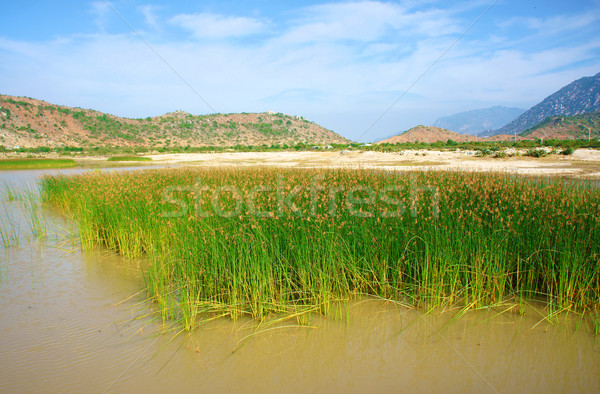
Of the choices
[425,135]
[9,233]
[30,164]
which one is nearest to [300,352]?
[9,233]

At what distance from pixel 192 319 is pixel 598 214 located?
→ 195 inches

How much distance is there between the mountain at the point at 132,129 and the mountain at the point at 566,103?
67172 mm

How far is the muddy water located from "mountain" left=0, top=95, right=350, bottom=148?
212 ft

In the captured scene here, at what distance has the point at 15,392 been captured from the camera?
2.94 m

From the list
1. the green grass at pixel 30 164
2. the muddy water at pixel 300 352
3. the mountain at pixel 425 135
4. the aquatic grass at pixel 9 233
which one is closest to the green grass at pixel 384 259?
the muddy water at pixel 300 352

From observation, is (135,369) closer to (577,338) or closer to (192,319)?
(192,319)

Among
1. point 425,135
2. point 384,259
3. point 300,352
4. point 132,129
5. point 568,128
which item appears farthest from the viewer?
point 132,129

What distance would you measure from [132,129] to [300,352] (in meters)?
80.9

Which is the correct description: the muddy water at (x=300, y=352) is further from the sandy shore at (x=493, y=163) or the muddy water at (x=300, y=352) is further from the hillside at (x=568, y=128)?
the hillside at (x=568, y=128)

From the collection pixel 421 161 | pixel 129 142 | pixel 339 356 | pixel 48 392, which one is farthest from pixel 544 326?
pixel 129 142

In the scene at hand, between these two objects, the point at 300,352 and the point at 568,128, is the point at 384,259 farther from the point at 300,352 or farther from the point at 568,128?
the point at 568,128

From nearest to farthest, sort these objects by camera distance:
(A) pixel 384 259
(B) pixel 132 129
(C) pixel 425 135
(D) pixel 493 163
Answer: (A) pixel 384 259 → (D) pixel 493 163 → (C) pixel 425 135 → (B) pixel 132 129

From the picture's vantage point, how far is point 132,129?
7494 centimetres

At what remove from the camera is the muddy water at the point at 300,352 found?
9.87 ft
